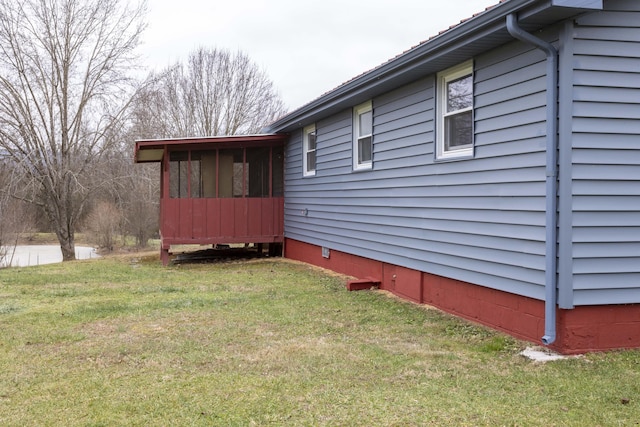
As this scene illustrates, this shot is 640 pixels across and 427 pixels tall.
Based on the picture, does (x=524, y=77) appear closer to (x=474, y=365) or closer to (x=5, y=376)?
(x=474, y=365)

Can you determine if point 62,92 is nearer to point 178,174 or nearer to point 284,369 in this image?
point 178,174

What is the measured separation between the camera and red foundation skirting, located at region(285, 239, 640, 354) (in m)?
4.55

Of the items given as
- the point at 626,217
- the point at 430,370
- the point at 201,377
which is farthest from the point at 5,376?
the point at 626,217

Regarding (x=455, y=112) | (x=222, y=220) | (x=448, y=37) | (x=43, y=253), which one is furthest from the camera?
(x=43, y=253)

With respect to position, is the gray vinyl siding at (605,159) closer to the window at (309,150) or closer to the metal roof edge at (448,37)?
the metal roof edge at (448,37)

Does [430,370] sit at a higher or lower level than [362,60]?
lower

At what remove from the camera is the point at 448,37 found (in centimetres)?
551

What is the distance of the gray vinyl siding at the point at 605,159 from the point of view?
4523 millimetres

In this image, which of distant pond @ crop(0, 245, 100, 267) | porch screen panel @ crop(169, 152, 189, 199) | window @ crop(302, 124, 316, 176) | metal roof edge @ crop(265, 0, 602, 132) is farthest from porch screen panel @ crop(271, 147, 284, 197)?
distant pond @ crop(0, 245, 100, 267)

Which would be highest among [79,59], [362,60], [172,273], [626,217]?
[362,60]

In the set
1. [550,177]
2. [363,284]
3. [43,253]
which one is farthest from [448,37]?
[43,253]

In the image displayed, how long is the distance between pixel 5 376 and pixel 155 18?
16856 mm

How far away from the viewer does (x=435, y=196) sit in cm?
662

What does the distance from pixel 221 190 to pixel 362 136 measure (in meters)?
4.77
